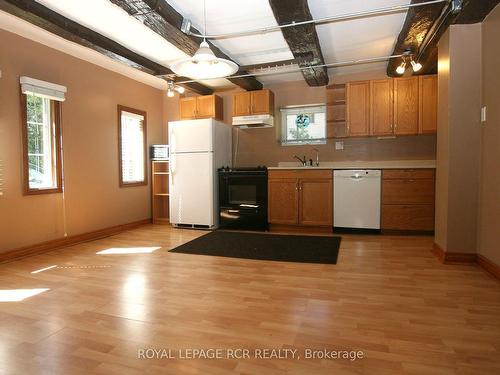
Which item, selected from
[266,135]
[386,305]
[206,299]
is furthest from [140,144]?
[386,305]

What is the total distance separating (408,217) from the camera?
419 centimetres

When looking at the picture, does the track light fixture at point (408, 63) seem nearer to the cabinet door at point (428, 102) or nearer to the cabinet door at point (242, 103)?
the cabinet door at point (428, 102)

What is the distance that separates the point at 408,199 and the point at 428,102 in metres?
1.37

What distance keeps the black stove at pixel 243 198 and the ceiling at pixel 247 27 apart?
163 centimetres

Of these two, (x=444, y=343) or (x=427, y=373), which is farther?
(x=444, y=343)

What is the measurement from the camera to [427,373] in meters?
1.38

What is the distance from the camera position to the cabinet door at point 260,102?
197 inches

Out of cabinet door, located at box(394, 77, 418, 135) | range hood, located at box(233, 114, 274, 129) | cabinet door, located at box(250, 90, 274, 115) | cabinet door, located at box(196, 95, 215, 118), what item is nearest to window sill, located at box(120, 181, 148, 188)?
cabinet door, located at box(196, 95, 215, 118)

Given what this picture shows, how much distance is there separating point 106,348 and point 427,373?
1541 millimetres

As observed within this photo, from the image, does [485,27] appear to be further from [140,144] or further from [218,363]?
[140,144]

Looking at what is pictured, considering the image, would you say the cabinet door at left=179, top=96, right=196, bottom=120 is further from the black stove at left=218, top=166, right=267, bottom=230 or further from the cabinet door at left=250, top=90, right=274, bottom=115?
the black stove at left=218, top=166, right=267, bottom=230

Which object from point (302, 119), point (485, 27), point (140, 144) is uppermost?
point (485, 27)

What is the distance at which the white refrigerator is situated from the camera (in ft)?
15.9

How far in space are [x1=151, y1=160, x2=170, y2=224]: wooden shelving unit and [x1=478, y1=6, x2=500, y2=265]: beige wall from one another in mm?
4373
